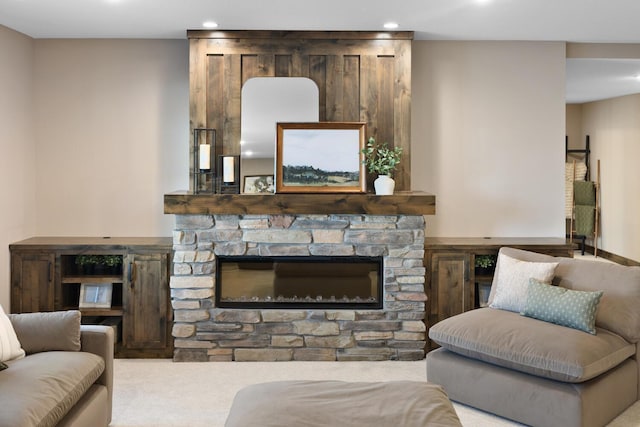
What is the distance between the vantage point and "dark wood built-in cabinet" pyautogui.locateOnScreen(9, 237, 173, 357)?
191 inches

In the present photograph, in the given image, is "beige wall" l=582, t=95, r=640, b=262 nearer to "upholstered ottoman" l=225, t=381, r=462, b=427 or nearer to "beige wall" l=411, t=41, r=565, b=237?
"beige wall" l=411, t=41, r=565, b=237

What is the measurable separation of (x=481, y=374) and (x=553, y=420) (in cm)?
47

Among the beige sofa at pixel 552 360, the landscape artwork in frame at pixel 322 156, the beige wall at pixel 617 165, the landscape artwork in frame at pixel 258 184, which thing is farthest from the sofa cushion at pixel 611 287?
the beige wall at pixel 617 165

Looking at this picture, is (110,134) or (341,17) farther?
(110,134)

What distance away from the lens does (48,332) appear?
3.28 m

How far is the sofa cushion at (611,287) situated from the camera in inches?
149

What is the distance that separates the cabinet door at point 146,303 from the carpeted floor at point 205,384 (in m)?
0.16

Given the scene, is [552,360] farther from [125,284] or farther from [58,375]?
[125,284]

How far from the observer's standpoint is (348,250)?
4781 mm

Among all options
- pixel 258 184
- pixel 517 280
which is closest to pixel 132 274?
pixel 258 184

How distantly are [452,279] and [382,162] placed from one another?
1.05m

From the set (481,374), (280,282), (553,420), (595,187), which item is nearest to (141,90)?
(280,282)

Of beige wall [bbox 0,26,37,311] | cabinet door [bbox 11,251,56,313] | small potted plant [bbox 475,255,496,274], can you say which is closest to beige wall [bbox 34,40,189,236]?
beige wall [bbox 0,26,37,311]

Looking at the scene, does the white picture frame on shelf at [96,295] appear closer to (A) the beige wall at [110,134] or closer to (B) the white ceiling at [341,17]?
(A) the beige wall at [110,134]
